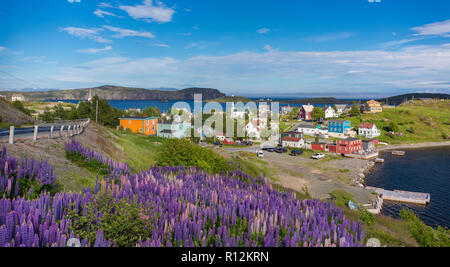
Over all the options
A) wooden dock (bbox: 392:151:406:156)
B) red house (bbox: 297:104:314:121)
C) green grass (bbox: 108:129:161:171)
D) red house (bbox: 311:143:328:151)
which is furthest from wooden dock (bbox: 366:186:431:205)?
red house (bbox: 297:104:314:121)

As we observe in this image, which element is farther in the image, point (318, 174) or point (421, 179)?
point (421, 179)

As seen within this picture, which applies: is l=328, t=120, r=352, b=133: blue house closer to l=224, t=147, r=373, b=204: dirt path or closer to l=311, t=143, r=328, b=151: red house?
l=311, t=143, r=328, b=151: red house

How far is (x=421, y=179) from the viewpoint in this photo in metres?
62.9

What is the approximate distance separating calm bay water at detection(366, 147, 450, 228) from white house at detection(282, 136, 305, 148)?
84.7 feet

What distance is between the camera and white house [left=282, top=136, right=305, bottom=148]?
9456cm

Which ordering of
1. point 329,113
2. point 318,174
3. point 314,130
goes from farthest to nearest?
point 329,113 < point 314,130 < point 318,174

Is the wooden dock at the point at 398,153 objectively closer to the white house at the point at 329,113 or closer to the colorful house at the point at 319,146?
the colorful house at the point at 319,146

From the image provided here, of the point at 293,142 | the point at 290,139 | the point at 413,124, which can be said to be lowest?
the point at 293,142

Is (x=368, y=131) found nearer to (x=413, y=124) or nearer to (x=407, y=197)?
(x=413, y=124)

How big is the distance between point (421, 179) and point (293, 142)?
39681 mm

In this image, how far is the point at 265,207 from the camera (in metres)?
10.4

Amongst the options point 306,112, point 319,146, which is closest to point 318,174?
point 319,146
